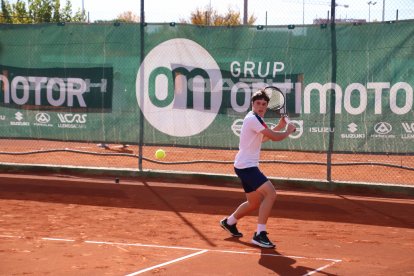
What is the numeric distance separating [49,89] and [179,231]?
555 cm

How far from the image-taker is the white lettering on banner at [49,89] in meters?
12.9

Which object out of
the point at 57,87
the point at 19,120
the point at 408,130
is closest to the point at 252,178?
the point at 408,130

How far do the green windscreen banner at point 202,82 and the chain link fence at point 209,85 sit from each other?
0.7 inches

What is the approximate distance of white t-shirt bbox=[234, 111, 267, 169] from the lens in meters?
7.65

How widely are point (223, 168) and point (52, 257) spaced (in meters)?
7.96

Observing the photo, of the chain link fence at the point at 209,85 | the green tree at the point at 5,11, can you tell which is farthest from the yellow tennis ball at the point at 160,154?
the green tree at the point at 5,11

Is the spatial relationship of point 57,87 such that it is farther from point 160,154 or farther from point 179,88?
point 160,154

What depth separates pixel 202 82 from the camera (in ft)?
40.7

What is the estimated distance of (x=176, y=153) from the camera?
1575 cm

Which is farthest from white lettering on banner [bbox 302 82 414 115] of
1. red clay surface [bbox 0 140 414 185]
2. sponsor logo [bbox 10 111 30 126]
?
sponsor logo [bbox 10 111 30 126]

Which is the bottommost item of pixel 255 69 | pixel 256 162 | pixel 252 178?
pixel 252 178

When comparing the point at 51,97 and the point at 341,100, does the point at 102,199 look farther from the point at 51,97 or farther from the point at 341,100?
the point at 341,100

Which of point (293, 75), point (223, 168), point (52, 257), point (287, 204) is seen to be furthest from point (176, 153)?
point (52, 257)

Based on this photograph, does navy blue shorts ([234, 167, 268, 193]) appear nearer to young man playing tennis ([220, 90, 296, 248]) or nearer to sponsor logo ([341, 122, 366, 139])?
young man playing tennis ([220, 90, 296, 248])
